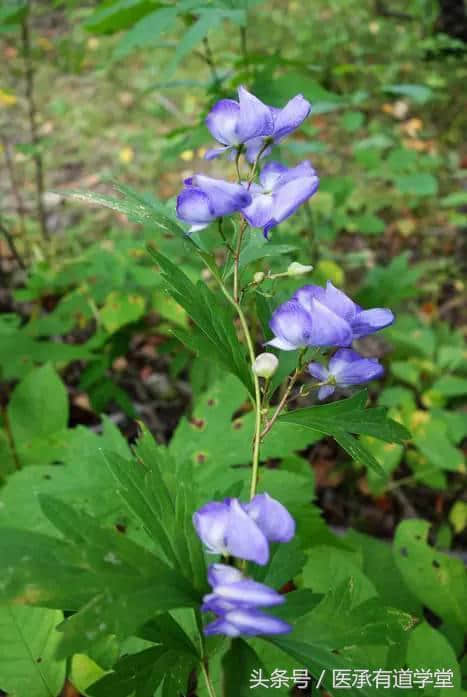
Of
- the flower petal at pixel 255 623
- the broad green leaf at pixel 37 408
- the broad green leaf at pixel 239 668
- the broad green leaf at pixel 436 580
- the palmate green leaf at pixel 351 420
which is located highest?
the flower petal at pixel 255 623

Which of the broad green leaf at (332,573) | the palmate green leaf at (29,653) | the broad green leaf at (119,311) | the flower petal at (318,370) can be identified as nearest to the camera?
the flower petal at (318,370)

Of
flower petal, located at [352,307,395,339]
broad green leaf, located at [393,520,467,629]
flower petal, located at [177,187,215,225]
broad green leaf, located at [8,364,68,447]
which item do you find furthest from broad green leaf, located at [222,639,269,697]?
broad green leaf, located at [8,364,68,447]

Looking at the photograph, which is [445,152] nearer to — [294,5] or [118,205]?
[294,5]

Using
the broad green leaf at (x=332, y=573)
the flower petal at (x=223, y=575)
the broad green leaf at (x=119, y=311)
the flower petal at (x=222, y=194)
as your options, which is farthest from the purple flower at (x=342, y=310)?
the broad green leaf at (x=119, y=311)

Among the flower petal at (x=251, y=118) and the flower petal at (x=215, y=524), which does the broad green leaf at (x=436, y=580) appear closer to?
the flower petal at (x=215, y=524)

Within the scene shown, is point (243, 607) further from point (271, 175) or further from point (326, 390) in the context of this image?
point (271, 175)

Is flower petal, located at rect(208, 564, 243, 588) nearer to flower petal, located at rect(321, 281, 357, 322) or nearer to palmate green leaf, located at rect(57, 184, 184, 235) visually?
flower petal, located at rect(321, 281, 357, 322)

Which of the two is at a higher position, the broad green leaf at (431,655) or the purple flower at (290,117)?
the purple flower at (290,117)
